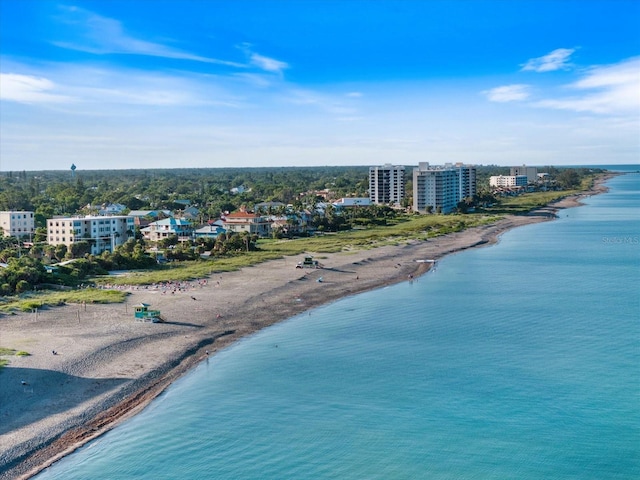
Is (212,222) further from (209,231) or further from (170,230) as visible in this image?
(170,230)

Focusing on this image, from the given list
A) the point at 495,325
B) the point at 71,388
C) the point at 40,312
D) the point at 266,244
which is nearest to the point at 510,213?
the point at 266,244

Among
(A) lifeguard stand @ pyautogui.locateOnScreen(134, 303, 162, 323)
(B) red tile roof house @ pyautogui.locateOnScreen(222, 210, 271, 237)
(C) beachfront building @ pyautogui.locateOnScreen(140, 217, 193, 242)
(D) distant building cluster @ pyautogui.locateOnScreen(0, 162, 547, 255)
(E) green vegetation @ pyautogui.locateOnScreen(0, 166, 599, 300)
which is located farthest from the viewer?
(B) red tile roof house @ pyautogui.locateOnScreen(222, 210, 271, 237)

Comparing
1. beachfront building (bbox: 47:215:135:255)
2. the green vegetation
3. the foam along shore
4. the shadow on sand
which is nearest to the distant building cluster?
beachfront building (bbox: 47:215:135:255)

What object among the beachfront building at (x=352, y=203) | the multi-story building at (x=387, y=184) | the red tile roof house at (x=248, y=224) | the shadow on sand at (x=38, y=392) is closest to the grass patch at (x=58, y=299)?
the shadow on sand at (x=38, y=392)

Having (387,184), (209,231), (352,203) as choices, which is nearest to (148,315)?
(209,231)

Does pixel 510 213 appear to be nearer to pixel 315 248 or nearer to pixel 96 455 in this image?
pixel 315 248

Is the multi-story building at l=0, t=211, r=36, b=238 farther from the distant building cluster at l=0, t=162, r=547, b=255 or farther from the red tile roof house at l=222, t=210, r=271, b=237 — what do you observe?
the red tile roof house at l=222, t=210, r=271, b=237

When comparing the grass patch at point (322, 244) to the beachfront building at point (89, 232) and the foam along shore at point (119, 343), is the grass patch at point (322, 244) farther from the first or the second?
the beachfront building at point (89, 232)
